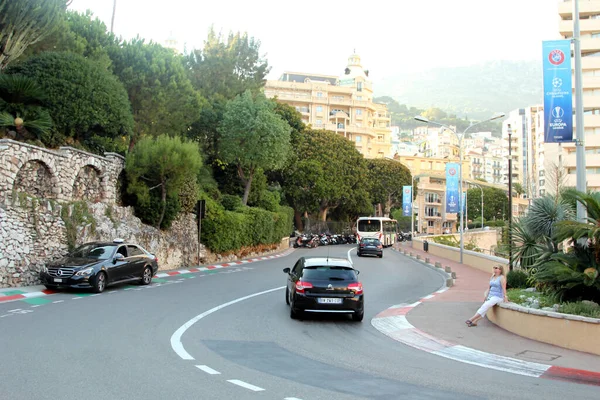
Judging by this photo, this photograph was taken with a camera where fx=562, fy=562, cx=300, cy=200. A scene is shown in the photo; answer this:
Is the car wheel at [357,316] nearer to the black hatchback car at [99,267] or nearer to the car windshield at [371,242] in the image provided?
Answer: the black hatchback car at [99,267]

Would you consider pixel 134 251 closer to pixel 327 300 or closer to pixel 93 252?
pixel 93 252

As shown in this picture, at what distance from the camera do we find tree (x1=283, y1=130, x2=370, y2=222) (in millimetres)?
63562

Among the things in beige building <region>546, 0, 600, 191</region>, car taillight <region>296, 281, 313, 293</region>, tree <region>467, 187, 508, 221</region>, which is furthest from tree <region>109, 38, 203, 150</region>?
tree <region>467, 187, 508, 221</region>

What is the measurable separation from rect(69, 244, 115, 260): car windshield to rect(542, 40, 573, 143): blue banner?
45.4ft

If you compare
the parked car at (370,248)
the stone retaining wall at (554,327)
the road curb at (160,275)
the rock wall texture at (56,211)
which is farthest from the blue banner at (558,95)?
the parked car at (370,248)

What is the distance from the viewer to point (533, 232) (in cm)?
1449

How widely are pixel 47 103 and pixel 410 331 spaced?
1831cm

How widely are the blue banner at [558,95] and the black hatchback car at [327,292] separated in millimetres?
5942

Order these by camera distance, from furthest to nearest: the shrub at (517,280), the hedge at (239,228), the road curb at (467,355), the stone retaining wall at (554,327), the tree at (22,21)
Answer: the hedge at (239,228), the tree at (22,21), the shrub at (517,280), the stone retaining wall at (554,327), the road curb at (467,355)

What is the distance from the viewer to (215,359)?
900 cm

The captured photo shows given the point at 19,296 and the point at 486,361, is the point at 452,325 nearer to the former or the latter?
the point at 486,361

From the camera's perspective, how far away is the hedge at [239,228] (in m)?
32.8

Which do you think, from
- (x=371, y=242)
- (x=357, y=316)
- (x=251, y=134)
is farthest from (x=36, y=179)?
(x=371, y=242)

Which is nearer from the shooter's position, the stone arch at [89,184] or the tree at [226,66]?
the stone arch at [89,184]
